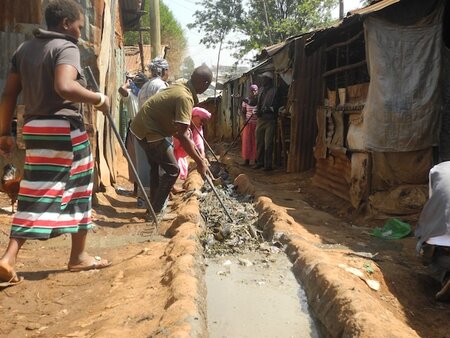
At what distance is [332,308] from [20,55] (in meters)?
2.77

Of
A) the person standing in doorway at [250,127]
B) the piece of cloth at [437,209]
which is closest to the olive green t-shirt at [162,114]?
the piece of cloth at [437,209]

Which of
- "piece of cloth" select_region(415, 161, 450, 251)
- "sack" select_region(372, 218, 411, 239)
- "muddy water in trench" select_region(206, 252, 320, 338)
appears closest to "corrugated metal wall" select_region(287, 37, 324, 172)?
"sack" select_region(372, 218, 411, 239)

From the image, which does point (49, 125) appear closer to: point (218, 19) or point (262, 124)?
point (262, 124)

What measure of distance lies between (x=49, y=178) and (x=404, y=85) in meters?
4.50

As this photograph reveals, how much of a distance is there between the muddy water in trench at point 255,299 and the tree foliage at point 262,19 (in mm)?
21584

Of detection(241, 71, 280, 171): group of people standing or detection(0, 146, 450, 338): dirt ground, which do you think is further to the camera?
detection(241, 71, 280, 171): group of people standing

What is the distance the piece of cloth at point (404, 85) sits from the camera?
567cm

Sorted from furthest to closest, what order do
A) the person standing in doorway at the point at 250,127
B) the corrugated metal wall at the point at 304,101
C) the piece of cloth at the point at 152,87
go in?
the person standing in doorway at the point at 250,127 → the corrugated metal wall at the point at 304,101 → the piece of cloth at the point at 152,87

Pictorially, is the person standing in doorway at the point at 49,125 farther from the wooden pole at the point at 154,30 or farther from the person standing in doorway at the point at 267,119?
the wooden pole at the point at 154,30

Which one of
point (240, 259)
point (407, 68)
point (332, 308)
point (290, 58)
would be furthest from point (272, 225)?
point (290, 58)

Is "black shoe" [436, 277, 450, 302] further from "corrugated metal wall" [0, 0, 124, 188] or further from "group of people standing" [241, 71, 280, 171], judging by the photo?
"group of people standing" [241, 71, 280, 171]

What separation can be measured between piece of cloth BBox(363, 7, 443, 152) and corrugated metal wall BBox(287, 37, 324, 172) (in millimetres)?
3309

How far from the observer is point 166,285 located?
3178 millimetres

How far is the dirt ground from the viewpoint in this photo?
8.66ft
